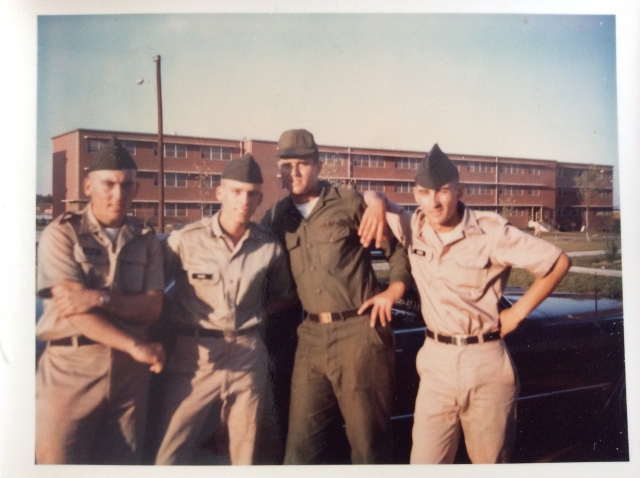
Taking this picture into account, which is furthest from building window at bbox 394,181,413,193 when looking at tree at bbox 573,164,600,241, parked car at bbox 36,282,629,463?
tree at bbox 573,164,600,241

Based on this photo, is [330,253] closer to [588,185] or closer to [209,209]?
[209,209]

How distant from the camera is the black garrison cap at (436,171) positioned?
9.97ft

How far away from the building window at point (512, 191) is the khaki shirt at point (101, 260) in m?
1.97

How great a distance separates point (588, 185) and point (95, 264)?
2854mm

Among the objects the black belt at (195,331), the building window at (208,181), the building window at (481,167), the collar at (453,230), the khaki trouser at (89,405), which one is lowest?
the khaki trouser at (89,405)

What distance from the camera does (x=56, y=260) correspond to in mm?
2941

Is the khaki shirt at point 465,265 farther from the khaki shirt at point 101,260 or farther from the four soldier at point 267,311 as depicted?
the khaki shirt at point 101,260

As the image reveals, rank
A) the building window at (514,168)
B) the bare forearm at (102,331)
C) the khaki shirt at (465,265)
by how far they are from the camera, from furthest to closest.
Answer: the building window at (514,168)
the khaki shirt at (465,265)
the bare forearm at (102,331)

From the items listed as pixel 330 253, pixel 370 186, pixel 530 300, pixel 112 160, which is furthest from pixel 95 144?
pixel 530 300

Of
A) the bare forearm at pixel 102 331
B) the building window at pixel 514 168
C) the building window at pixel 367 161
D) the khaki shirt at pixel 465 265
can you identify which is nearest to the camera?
the bare forearm at pixel 102 331

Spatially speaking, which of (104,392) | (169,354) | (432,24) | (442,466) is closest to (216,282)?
(169,354)

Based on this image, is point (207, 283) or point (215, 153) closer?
point (207, 283)

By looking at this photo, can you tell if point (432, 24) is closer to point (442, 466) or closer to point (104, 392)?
point (442, 466)

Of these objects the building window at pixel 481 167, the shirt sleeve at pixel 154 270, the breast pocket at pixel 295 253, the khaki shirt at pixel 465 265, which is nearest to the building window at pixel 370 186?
the khaki shirt at pixel 465 265
